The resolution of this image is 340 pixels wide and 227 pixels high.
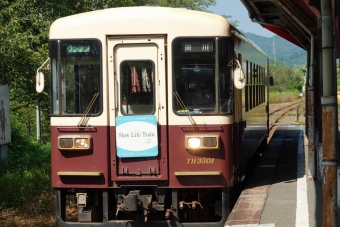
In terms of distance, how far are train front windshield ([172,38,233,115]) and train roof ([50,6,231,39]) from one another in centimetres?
12

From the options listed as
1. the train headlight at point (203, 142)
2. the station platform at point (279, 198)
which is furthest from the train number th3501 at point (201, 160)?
the station platform at point (279, 198)

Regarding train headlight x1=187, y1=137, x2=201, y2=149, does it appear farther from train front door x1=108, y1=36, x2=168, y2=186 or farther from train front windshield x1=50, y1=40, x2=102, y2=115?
train front windshield x1=50, y1=40, x2=102, y2=115

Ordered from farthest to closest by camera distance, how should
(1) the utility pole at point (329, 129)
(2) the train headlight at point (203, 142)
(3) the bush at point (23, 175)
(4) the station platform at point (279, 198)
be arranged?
1. (3) the bush at point (23, 175)
2. (2) the train headlight at point (203, 142)
3. (4) the station platform at point (279, 198)
4. (1) the utility pole at point (329, 129)

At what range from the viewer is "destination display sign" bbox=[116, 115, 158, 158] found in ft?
28.4

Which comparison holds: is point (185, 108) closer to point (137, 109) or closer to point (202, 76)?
point (202, 76)

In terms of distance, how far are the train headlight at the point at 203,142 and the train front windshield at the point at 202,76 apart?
1.00ft

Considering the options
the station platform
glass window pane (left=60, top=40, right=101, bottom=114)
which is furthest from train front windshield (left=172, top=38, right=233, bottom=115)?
the station platform

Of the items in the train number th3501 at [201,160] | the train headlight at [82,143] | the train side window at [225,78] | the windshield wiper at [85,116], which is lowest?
the train number th3501 at [201,160]

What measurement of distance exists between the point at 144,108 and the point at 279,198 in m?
2.40

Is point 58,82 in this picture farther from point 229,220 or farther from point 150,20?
point 229,220

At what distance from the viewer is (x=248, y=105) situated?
1178 centimetres

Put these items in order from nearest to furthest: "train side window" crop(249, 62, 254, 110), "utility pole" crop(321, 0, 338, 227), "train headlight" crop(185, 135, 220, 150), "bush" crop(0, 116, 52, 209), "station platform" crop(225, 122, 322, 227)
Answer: "utility pole" crop(321, 0, 338, 227), "station platform" crop(225, 122, 322, 227), "train headlight" crop(185, 135, 220, 150), "train side window" crop(249, 62, 254, 110), "bush" crop(0, 116, 52, 209)

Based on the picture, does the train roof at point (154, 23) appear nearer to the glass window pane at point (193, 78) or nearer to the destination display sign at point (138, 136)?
the glass window pane at point (193, 78)

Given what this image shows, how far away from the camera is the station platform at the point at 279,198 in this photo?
8.28 m
